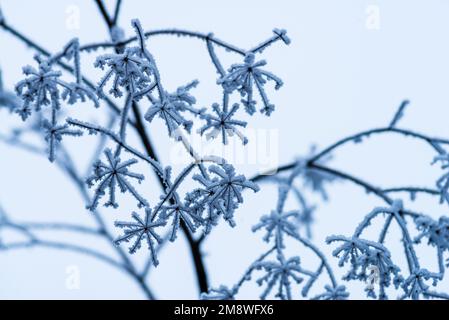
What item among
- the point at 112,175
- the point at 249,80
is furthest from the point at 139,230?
the point at 249,80

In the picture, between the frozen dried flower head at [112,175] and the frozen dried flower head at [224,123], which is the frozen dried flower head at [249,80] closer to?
the frozen dried flower head at [224,123]

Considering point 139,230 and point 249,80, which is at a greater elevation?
point 249,80

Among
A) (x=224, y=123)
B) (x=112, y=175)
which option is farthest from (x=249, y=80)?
(x=112, y=175)

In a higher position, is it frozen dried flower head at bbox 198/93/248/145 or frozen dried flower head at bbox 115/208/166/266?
frozen dried flower head at bbox 198/93/248/145

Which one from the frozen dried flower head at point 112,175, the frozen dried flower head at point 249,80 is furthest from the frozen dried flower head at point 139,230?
the frozen dried flower head at point 249,80

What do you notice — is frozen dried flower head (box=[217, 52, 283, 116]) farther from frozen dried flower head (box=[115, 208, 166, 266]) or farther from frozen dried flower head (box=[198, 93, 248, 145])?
frozen dried flower head (box=[115, 208, 166, 266])

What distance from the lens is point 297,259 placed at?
9.69 ft

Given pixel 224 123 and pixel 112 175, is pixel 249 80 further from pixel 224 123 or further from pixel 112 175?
pixel 112 175

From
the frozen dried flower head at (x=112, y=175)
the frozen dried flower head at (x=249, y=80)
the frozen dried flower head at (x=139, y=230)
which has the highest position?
the frozen dried flower head at (x=249, y=80)

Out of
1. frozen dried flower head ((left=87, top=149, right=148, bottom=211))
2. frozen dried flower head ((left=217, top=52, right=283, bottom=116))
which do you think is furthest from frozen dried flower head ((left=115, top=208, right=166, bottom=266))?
frozen dried flower head ((left=217, top=52, right=283, bottom=116))

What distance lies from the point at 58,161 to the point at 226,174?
3335mm
